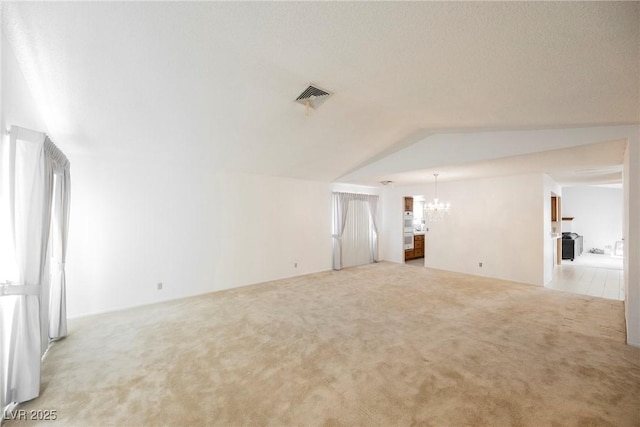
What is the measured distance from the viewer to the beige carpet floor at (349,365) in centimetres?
192

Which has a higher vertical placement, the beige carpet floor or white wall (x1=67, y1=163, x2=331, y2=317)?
white wall (x1=67, y1=163, x2=331, y2=317)

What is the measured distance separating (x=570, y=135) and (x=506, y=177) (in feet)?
8.44

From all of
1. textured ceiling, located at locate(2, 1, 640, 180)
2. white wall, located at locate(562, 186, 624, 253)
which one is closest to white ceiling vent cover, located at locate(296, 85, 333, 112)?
textured ceiling, located at locate(2, 1, 640, 180)

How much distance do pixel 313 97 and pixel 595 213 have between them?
1147 cm

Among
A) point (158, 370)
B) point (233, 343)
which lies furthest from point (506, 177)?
point (158, 370)

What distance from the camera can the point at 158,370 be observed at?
2.46m

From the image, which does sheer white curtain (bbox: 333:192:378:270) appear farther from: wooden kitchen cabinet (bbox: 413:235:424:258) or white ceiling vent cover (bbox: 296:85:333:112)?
white ceiling vent cover (bbox: 296:85:333:112)

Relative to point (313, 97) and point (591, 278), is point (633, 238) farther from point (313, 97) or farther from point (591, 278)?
point (313, 97)

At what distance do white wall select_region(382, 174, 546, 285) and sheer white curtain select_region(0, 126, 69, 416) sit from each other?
23.7 ft

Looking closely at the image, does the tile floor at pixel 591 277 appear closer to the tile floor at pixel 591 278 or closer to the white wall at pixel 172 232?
the tile floor at pixel 591 278

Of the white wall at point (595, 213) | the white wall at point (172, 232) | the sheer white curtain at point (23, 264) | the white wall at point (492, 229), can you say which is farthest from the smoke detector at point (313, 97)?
the white wall at point (595, 213)

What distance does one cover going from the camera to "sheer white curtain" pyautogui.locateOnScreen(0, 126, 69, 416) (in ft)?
6.54

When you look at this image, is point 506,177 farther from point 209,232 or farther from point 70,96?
point 70,96

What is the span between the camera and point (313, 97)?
3.01 meters
